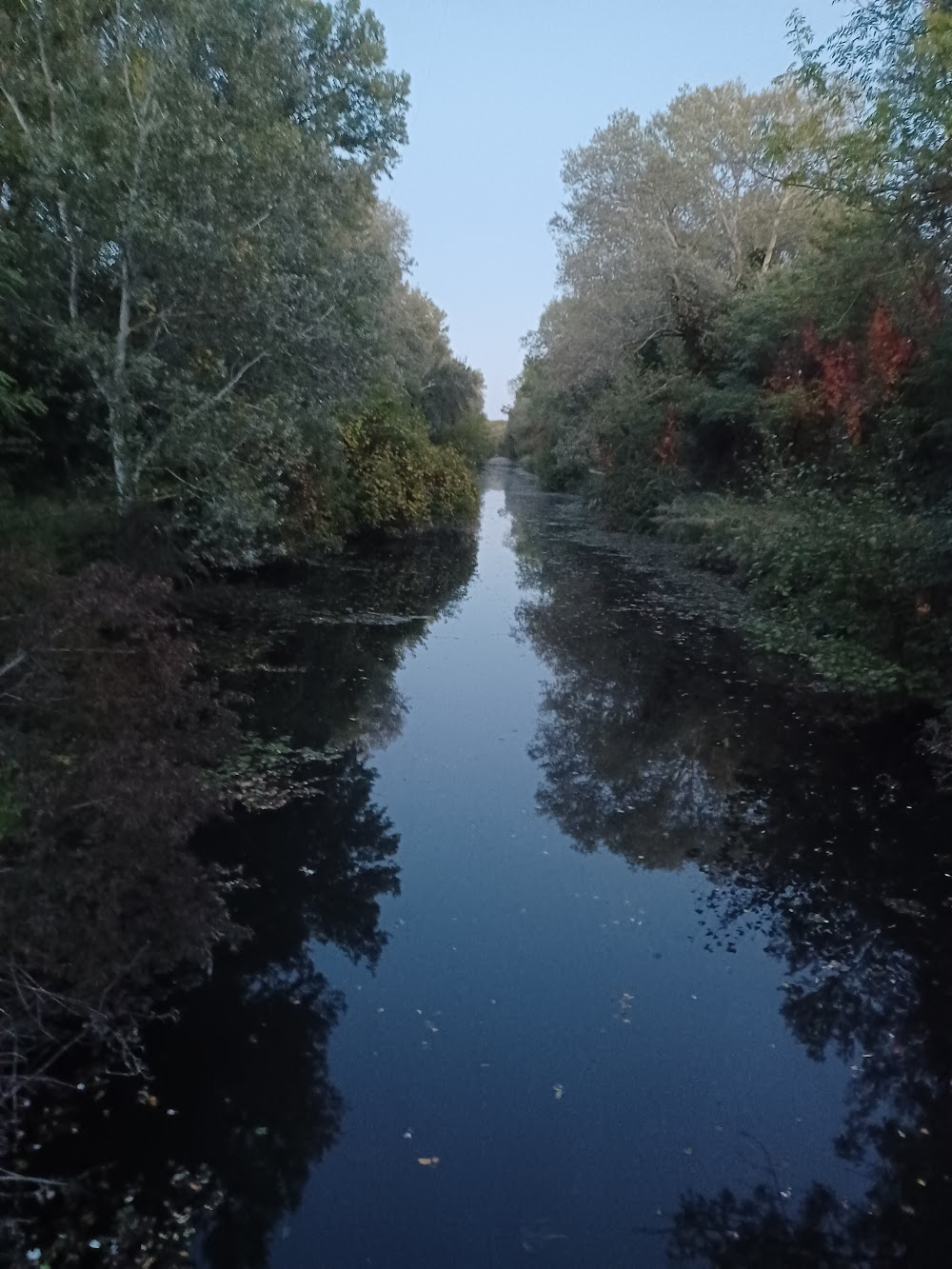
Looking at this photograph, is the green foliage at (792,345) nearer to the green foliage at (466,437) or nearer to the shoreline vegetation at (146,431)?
the green foliage at (466,437)

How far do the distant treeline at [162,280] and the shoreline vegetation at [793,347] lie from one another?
6.61m

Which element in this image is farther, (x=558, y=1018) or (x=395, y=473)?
(x=395, y=473)

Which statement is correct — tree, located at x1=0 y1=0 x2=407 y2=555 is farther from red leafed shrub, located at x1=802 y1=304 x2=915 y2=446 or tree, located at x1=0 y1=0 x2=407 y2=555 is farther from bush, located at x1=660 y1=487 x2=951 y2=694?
red leafed shrub, located at x1=802 y1=304 x2=915 y2=446

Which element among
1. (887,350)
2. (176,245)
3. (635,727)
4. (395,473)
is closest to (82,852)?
(635,727)

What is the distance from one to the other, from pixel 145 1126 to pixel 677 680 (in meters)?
9.36

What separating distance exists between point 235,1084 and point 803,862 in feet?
15.0

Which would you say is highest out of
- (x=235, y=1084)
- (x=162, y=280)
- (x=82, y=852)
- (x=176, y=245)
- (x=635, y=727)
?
(x=176, y=245)

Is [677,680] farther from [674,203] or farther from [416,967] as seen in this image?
[674,203]

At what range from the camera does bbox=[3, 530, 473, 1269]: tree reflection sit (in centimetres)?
373

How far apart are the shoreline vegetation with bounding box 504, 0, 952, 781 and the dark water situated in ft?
7.80

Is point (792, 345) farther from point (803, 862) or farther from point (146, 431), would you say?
point (803, 862)

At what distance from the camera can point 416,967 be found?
5734 millimetres

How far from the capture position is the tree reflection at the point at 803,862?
4.01 meters

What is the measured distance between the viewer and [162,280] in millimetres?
12266
